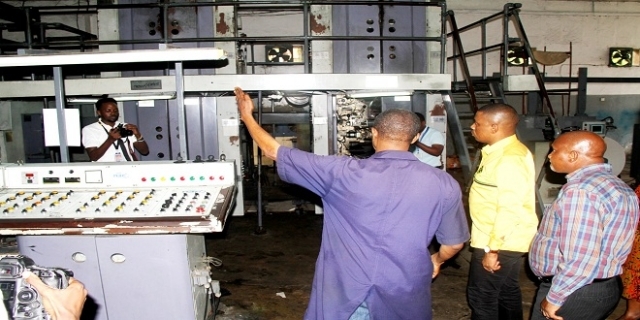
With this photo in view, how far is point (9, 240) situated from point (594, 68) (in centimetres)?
1327

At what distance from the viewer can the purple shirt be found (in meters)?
1.84

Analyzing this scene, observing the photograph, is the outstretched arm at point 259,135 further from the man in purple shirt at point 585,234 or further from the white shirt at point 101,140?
the white shirt at point 101,140

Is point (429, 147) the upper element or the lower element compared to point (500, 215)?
upper

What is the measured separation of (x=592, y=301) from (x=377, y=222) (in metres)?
1.17

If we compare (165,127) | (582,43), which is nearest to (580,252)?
(165,127)

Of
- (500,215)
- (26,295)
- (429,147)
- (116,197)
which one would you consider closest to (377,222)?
(500,215)

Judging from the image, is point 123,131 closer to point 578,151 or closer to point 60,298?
point 60,298

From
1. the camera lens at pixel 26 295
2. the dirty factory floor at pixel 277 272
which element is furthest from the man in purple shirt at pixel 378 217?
the dirty factory floor at pixel 277 272

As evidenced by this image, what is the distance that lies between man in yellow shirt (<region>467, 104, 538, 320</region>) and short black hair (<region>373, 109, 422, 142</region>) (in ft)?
2.60

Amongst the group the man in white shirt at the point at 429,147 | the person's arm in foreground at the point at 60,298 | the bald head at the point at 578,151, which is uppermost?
the bald head at the point at 578,151

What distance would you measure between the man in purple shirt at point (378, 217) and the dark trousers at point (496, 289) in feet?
2.42

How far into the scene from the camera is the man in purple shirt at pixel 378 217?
1847mm

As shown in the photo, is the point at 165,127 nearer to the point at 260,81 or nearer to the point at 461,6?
the point at 260,81

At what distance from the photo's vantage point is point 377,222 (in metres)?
1.85
